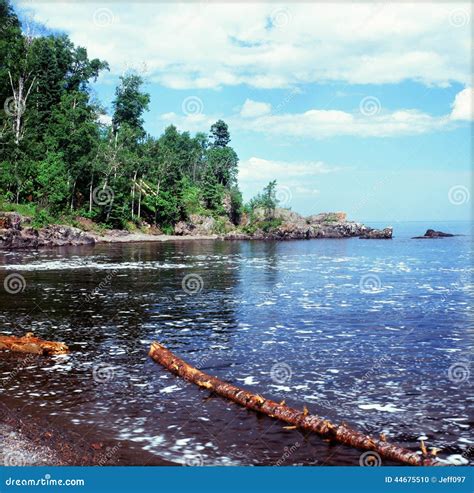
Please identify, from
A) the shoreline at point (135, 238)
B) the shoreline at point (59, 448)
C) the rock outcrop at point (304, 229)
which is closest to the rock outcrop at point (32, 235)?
the shoreline at point (135, 238)

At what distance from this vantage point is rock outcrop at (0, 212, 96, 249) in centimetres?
7325

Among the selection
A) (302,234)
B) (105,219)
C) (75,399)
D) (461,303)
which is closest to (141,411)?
(75,399)

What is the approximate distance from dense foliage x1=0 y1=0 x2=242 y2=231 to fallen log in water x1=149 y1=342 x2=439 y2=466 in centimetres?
7842

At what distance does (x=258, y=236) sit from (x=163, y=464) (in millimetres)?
115912

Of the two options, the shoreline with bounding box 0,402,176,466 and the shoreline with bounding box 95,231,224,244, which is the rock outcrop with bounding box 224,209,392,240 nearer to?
the shoreline with bounding box 95,231,224,244

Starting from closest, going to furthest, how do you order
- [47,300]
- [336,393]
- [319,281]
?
[336,393] → [47,300] → [319,281]

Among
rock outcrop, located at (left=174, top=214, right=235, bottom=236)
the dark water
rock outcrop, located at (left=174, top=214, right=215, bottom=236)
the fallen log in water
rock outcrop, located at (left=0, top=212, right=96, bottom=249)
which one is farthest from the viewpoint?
rock outcrop, located at (left=174, top=214, right=235, bottom=236)

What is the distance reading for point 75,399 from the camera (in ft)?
43.6

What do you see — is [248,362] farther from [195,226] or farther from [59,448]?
[195,226]

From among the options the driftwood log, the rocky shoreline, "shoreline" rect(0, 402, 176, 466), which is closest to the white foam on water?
"shoreline" rect(0, 402, 176, 466)

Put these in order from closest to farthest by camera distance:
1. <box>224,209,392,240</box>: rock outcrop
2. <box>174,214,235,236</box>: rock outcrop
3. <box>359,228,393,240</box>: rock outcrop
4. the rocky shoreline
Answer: the rocky shoreline < <box>174,214,235,236</box>: rock outcrop < <box>224,209,392,240</box>: rock outcrop < <box>359,228,393,240</box>: rock outcrop

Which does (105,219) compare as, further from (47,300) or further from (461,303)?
(461,303)

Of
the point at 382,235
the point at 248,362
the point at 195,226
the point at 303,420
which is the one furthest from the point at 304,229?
the point at 303,420

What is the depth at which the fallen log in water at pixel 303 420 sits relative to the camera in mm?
9984
